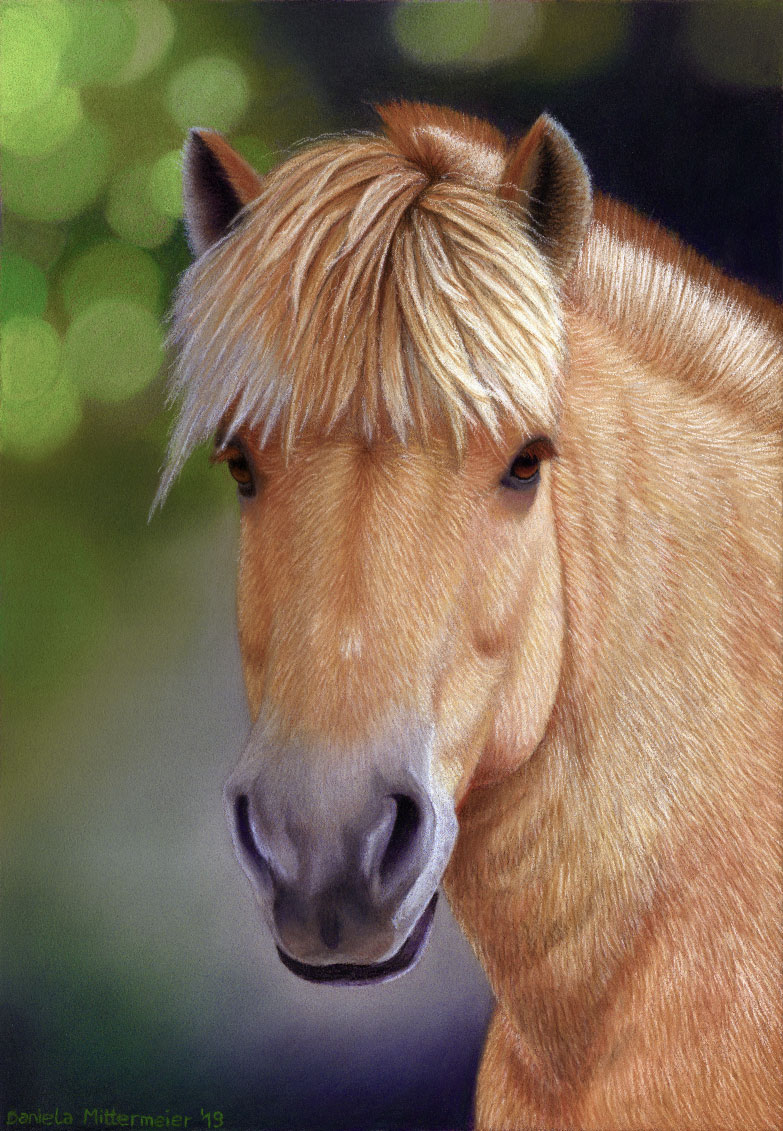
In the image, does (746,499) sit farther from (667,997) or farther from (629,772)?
(667,997)

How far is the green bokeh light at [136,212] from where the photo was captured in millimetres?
1438

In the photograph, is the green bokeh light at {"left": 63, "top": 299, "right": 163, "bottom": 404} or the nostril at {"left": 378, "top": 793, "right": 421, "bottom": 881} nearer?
the nostril at {"left": 378, "top": 793, "right": 421, "bottom": 881}

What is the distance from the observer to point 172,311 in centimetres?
140

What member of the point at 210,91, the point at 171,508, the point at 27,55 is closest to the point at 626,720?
the point at 171,508

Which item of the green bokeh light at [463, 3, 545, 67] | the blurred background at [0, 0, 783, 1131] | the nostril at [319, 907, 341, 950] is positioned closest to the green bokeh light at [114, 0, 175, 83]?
the blurred background at [0, 0, 783, 1131]

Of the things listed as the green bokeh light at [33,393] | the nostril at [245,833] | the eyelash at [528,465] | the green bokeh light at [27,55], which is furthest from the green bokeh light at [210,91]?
the nostril at [245,833]

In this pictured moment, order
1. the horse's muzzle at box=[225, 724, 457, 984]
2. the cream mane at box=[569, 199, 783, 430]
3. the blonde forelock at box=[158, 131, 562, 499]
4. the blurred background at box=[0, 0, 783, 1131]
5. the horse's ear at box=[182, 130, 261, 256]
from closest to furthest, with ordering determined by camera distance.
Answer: the horse's muzzle at box=[225, 724, 457, 984] < the blonde forelock at box=[158, 131, 562, 499] < the horse's ear at box=[182, 130, 261, 256] < the cream mane at box=[569, 199, 783, 430] < the blurred background at box=[0, 0, 783, 1131]

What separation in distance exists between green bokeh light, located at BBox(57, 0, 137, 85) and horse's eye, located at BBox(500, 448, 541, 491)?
3.40ft

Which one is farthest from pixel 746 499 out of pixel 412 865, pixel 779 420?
pixel 412 865

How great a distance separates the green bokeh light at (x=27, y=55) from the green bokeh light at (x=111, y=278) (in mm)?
302

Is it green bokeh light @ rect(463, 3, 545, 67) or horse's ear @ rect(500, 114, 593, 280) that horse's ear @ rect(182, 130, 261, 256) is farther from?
green bokeh light @ rect(463, 3, 545, 67)

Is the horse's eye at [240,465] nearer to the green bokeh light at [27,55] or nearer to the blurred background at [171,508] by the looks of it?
the blurred background at [171,508]

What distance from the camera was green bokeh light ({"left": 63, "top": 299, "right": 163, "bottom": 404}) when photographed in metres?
1.46

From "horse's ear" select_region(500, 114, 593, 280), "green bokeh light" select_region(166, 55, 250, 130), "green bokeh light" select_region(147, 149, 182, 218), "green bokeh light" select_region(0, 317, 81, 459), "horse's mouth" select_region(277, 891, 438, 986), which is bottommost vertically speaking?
"horse's mouth" select_region(277, 891, 438, 986)
